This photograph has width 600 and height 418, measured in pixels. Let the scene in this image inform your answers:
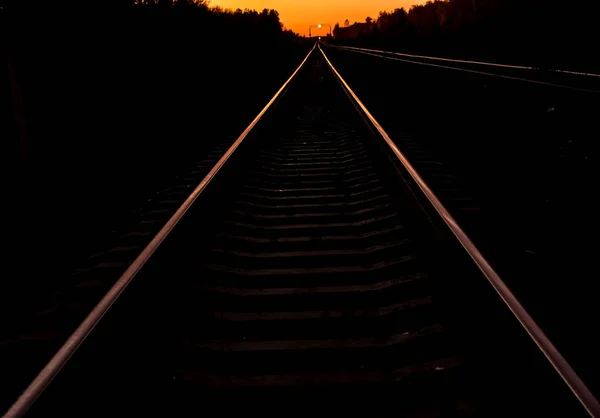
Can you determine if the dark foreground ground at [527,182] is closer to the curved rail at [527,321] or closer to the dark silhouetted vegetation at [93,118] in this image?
the curved rail at [527,321]

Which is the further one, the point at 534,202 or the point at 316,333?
the point at 534,202

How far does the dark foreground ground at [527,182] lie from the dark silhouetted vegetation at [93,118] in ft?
10.4

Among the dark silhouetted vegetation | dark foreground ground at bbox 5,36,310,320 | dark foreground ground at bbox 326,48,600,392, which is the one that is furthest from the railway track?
the dark silhouetted vegetation

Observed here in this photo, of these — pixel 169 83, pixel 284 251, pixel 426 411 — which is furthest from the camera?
pixel 169 83

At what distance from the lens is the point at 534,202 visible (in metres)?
4.59

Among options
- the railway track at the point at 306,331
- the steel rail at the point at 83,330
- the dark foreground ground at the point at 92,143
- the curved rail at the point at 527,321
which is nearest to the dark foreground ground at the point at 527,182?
the curved rail at the point at 527,321

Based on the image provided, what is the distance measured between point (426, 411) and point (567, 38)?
1655cm

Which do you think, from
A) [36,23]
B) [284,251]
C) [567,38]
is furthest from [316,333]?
[567,38]

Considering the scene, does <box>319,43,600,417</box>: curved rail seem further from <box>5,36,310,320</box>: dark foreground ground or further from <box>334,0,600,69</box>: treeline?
<box>334,0,600,69</box>: treeline

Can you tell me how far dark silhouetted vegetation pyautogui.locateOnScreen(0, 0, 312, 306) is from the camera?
16.2 ft

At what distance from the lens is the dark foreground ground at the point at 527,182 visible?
277cm

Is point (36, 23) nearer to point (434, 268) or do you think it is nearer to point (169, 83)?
point (169, 83)

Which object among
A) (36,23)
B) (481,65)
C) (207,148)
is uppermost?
(36,23)

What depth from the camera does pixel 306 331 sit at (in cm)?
259
